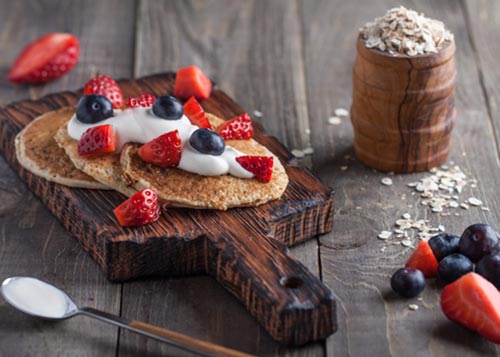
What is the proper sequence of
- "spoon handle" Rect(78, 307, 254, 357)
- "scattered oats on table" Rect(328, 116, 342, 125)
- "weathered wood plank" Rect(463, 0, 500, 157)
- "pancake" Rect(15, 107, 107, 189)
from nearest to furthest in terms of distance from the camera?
1. "spoon handle" Rect(78, 307, 254, 357)
2. "pancake" Rect(15, 107, 107, 189)
3. "scattered oats on table" Rect(328, 116, 342, 125)
4. "weathered wood plank" Rect(463, 0, 500, 157)

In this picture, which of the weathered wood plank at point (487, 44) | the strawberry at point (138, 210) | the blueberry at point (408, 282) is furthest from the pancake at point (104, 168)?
the weathered wood plank at point (487, 44)

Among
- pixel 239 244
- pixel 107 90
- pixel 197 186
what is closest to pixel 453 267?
pixel 239 244

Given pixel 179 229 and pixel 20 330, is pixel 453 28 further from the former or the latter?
pixel 20 330

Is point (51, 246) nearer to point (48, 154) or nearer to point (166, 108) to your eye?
point (48, 154)

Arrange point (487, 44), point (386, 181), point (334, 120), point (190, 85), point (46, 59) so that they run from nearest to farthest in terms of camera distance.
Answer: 1. point (386, 181)
2. point (190, 85)
3. point (334, 120)
4. point (46, 59)
5. point (487, 44)

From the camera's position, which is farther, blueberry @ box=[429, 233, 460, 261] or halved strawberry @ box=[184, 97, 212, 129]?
halved strawberry @ box=[184, 97, 212, 129]

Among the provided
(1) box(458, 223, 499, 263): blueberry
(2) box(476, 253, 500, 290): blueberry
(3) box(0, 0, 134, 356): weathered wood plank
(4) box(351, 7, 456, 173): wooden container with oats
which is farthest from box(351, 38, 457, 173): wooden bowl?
(3) box(0, 0, 134, 356): weathered wood plank

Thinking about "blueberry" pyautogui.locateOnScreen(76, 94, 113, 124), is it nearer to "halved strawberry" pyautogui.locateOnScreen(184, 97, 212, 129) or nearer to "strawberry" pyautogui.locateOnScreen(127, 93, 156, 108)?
"strawberry" pyautogui.locateOnScreen(127, 93, 156, 108)
